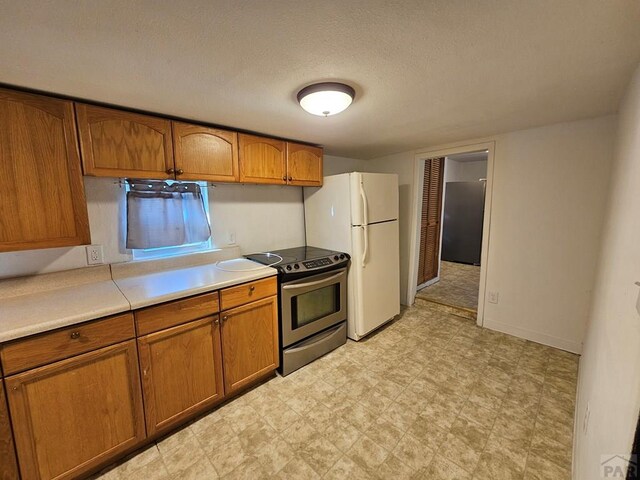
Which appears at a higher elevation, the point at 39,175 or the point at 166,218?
the point at 39,175

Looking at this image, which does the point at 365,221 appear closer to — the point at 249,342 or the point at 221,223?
the point at 221,223

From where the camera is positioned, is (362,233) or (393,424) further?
(362,233)

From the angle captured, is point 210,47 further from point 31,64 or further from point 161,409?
point 161,409

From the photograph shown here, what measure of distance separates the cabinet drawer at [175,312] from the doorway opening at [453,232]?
2.89 metres

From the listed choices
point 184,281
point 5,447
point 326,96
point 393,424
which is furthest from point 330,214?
point 5,447

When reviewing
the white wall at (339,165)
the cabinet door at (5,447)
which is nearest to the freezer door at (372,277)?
the white wall at (339,165)

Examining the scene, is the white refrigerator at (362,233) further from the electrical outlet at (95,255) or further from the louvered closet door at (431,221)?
the electrical outlet at (95,255)

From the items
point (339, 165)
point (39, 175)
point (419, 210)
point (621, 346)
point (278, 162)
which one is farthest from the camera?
point (339, 165)

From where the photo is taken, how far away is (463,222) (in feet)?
18.8

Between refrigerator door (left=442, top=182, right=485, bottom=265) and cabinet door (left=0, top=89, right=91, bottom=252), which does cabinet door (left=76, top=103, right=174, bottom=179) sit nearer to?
cabinet door (left=0, top=89, right=91, bottom=252)

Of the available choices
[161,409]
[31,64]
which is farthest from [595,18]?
[161,409]

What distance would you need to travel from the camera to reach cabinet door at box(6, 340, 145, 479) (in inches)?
46.1

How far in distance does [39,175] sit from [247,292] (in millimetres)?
1301

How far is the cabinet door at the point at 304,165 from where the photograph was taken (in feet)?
8.07
